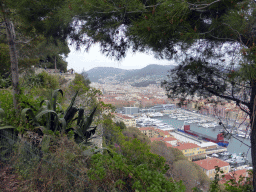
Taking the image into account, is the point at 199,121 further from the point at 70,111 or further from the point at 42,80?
the point at 42,80

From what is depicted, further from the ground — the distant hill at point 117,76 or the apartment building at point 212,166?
the distant hill at point 117,76

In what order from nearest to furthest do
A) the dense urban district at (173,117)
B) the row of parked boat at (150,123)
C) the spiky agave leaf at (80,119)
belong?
the dense urban district at (173,117) → the spiky agave leaf at (80,119) → the row of parked boat at (150,123)

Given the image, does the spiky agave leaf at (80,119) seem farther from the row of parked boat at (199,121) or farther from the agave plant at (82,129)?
the row of parked boat at (199,121)

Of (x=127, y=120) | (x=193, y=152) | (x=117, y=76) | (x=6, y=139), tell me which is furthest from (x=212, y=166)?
(x=117, y=76)

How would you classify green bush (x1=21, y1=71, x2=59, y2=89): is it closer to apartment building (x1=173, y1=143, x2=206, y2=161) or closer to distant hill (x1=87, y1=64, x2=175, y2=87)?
distant hill (x1=87, y1=64, x2=175, y2=87)

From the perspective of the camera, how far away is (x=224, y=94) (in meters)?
1.91

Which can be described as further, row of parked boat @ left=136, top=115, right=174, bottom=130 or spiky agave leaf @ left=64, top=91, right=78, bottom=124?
row of parked boat @ left=136, top=115, right=174, bottom=130

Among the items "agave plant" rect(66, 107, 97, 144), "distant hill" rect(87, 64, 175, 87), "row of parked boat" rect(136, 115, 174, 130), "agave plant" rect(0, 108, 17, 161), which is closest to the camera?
"agave plant" rect(0, 108, 17, 161)

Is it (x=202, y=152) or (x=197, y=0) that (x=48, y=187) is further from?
(x=202, y=152)

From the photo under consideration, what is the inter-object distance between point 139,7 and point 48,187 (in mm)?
1902

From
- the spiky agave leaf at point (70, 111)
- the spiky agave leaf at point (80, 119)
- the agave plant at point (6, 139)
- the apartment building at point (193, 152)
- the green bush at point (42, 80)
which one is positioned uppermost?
the green bush at point (42, 80)

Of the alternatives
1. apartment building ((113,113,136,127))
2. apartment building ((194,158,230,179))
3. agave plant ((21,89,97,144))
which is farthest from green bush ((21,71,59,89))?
apartment building ((194,158,230,179))

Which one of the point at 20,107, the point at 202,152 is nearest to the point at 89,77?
the point at 202,152

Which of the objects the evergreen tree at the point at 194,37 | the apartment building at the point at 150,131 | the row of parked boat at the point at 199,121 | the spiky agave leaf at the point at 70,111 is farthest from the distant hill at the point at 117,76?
the evergreen tree at the point at 194,37
